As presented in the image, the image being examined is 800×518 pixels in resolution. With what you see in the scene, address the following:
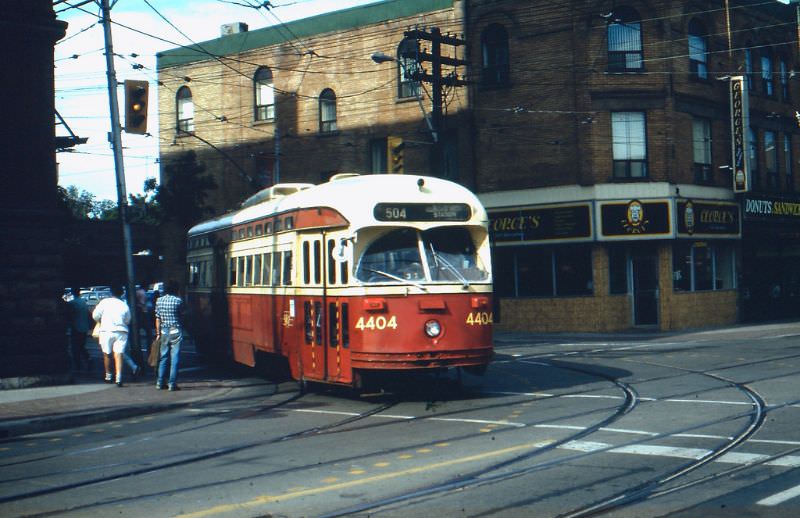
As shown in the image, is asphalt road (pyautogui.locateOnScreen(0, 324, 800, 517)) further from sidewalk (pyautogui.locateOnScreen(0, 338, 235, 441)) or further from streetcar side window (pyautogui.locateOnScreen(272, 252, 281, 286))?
streetcar side window (pyautogui.locateOnScreen(272, 252, 281, 286))

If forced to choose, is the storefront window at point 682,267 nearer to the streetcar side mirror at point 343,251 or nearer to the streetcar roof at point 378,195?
the streetcar roof at point 378,195

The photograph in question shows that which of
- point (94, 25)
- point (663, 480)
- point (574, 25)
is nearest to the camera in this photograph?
point (663, 480)

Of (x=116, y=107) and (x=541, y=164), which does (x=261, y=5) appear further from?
(x=541, y=164)

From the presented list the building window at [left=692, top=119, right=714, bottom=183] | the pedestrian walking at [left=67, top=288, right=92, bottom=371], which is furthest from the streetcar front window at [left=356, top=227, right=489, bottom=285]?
the building window at [left=692, top=119, right=714, bottom=183]

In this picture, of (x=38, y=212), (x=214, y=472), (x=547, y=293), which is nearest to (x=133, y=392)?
(x=38, y=212)

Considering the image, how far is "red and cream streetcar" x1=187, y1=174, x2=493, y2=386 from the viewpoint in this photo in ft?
45.1

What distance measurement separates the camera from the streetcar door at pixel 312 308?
14922mm

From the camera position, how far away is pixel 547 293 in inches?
1340

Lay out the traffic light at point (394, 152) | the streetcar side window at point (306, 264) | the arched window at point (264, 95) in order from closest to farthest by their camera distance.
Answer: the streetcar side window at point (306, 264), the traffic light at point (394, 152), the arched window at point (264, 95)

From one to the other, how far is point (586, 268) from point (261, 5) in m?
Result: 14.7

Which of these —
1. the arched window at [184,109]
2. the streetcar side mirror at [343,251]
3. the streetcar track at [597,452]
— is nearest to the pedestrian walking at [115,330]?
the streetcar side mirror at [343,251]

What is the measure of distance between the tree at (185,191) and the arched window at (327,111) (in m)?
5.72

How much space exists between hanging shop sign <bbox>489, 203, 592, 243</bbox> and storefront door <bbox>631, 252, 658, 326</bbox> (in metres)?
2.02

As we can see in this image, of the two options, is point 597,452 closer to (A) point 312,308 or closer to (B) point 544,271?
(A) point 312,308
